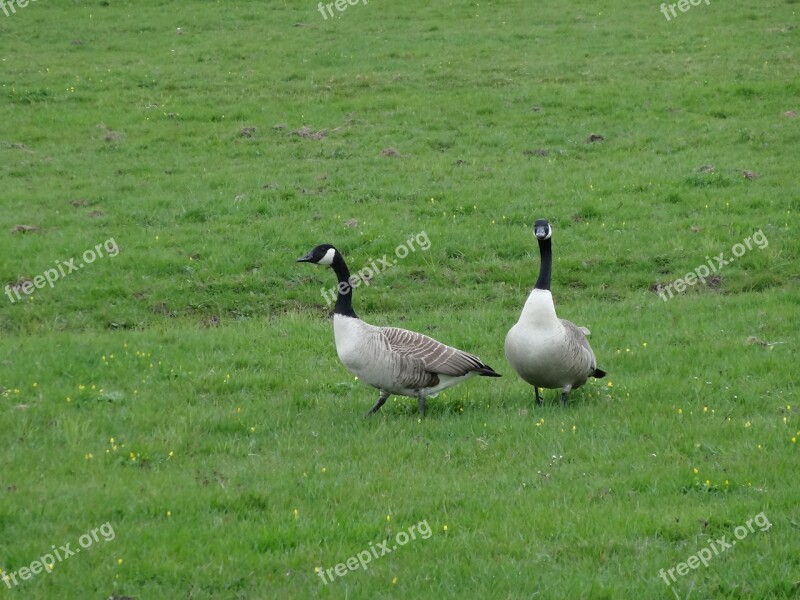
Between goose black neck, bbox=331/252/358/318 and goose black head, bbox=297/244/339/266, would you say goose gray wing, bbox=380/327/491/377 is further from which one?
goose black head, bbox=297/244/339/266

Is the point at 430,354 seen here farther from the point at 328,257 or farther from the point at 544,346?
the point at 328,257

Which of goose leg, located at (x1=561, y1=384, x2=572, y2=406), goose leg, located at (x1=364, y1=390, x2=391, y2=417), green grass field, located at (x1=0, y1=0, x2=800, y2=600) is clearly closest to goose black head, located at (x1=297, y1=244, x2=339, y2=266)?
green grass field, located at (x1=0, y1=0, x2=800, y2=600)

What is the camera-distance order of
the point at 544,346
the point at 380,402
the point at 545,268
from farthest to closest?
the point at 380,402 → the point at 545,268 → the point at 544,346

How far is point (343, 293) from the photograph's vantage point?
12.7 m

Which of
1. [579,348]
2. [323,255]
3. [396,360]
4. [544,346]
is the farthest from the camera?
[323,255]

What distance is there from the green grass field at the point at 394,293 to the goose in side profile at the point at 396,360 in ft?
1.44

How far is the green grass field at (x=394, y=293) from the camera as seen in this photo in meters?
A: 8.55

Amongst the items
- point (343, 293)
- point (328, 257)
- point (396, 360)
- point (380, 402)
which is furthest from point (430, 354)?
point (328, 257)

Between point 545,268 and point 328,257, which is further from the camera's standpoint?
point 328,257

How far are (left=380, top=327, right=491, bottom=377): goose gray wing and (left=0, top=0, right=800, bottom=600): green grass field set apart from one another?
0.60 metres

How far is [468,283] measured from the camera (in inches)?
776

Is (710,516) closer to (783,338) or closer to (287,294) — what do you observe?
(783,338)

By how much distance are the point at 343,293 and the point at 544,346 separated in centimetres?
274

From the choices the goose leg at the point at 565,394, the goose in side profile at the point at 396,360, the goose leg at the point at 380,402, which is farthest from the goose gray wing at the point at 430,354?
the goose leg at the point at 565,394
